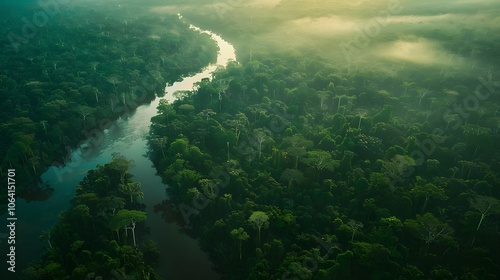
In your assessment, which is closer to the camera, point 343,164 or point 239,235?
point 239,235

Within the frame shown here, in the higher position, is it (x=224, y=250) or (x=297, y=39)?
(x=297, y=39)

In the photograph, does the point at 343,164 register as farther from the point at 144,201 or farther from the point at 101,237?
the point at 101,237

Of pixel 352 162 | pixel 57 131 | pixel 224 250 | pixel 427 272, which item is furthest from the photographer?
pixel 57 131

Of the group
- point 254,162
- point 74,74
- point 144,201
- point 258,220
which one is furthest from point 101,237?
point 74,74

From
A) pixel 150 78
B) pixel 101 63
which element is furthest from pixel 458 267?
pixel 101 63

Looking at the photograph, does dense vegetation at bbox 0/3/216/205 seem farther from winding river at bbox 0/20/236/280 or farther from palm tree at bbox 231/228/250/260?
palm tree at bbox 231/228/250/260

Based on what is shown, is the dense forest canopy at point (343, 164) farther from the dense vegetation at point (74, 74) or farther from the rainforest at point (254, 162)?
the dense vegetation at point (74, 74)

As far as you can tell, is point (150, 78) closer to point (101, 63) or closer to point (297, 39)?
point (101, 63)
